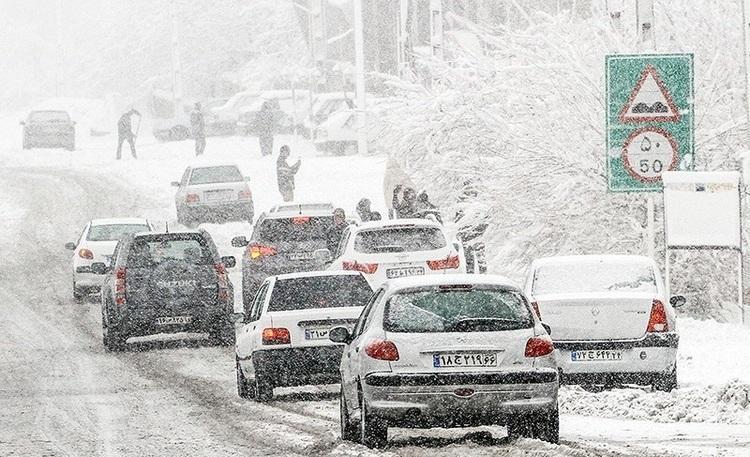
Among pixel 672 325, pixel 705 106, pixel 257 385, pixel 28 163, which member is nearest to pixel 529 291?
pixel 672 325

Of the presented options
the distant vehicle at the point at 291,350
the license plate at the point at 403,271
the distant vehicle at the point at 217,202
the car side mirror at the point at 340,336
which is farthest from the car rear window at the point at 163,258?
the distant vehicle at the point at 217,202

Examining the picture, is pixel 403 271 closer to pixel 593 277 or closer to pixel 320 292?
pixel 320 292

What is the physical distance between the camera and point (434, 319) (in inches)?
488

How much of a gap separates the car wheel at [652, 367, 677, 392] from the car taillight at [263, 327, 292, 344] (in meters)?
3.49

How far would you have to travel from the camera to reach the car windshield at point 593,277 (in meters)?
16.5

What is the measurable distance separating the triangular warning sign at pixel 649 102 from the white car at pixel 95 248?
1238 cm

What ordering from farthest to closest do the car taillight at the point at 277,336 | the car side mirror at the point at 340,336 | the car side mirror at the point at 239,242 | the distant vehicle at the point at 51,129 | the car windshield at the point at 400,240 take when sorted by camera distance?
the distant vehicle at the point at 51,129 < the car side mirror at the point at 239,242 < the car windshield at the point at 400,240 < the car taillight at the point at 277,336 < the car side mirror at the point at 340,336

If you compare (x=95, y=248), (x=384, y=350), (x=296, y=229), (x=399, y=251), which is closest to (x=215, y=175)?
(x=95, y=248)

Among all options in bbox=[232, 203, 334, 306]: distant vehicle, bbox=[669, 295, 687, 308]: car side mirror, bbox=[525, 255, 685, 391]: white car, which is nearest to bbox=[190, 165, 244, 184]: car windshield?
bbox=[232, 203, 334, 306]: distant vehicle

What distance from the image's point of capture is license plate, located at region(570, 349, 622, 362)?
1580cm

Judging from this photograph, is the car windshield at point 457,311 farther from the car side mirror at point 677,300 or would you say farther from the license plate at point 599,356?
the car side mirror at point 677,300

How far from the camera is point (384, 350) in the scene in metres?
12.3

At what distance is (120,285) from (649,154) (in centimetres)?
761

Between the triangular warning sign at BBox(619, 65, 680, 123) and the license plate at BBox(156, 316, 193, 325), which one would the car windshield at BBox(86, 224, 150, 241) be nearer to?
the license plate at BBox(156, 316, 193, 325)
